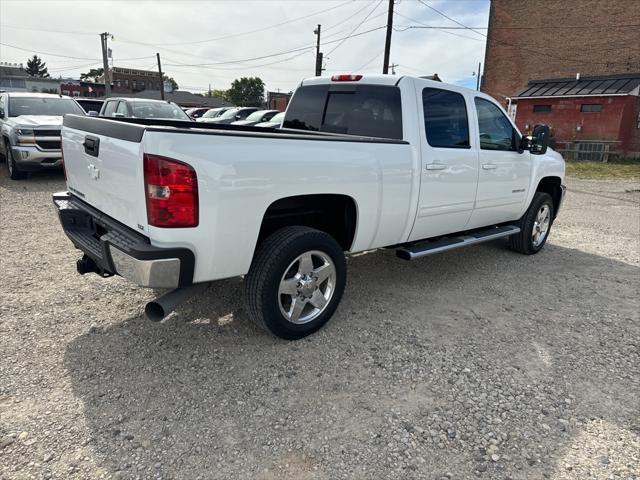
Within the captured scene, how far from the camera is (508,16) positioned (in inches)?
1307

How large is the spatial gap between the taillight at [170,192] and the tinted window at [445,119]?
7.53 feet

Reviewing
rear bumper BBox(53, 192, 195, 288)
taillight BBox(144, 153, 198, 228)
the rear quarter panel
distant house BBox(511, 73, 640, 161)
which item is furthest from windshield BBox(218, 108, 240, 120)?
taillight BBox(144, 153, 198, 228)

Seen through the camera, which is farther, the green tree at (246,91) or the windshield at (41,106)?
the green tree at (246,91)

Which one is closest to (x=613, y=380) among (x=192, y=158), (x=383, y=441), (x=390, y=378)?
(x=390, y=378)

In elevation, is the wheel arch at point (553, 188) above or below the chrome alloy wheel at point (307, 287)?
above

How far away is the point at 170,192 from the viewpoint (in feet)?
8.32

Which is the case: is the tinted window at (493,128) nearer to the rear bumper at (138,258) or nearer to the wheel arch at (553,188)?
the wheel arch at (553,188)

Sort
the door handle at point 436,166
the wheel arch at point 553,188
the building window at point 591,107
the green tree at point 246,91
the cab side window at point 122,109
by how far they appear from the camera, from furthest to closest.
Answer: the green tree at point 246,91
the building window at point 591,107
the cab side window at point 122,109
the wheel arch at point 553,188
the door handle at point 436,166

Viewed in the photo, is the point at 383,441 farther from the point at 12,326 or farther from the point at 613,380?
the point at 12,326

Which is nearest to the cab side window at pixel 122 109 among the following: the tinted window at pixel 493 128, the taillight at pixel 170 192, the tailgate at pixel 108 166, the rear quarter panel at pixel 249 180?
the tailgate at pixel 108 166

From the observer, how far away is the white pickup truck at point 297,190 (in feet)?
8.55

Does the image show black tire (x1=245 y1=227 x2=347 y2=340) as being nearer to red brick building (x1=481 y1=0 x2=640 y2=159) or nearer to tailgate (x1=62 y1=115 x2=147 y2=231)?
tailgate (x1=62 y1=115 x2=147 y2=231)

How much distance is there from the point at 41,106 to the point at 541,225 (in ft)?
34.7

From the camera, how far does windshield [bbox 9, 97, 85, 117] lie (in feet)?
33.1
